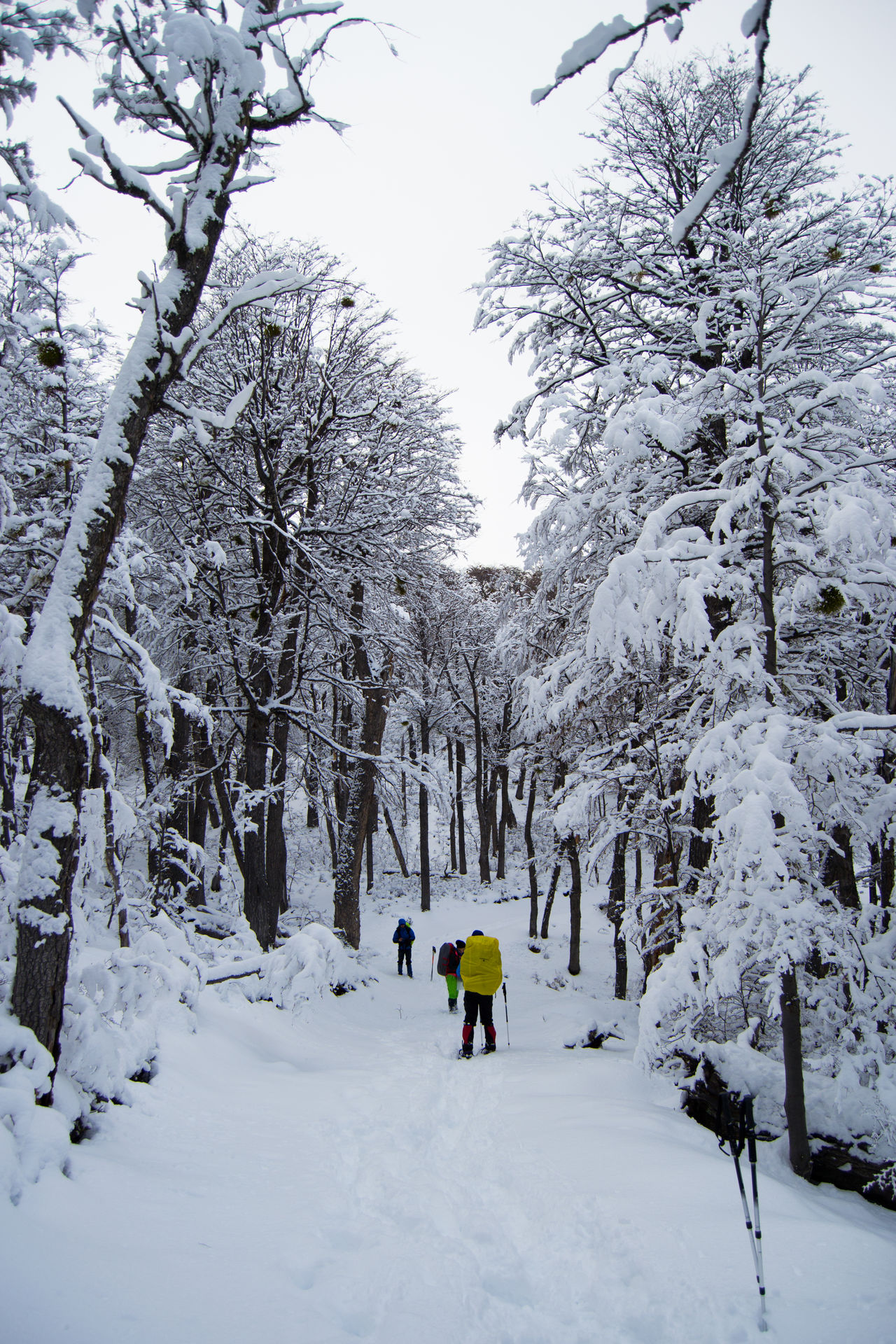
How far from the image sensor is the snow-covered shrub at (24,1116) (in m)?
2.63

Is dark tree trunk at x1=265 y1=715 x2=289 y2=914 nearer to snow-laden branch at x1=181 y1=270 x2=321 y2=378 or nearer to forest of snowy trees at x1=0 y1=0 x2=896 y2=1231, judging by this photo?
forest of snowy trees at x1=0 y1=0 x2=896 y2=1231

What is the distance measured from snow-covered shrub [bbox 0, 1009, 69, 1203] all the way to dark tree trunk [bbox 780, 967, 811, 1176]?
167 inches

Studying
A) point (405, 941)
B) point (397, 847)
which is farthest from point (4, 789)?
point (397, 847)

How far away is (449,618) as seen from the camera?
→ 74.6 ft

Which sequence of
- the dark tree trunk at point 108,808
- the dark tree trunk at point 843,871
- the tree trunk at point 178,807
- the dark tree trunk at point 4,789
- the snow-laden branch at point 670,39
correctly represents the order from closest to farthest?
the snow-laden branch at point 670,39
the dark tree trunk at point 4,789
the dark tree trunk at point 108,808
the dark tree trunk at point 843,871
the tree trunk at point 178,807

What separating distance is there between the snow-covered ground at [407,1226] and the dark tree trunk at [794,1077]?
168 mm

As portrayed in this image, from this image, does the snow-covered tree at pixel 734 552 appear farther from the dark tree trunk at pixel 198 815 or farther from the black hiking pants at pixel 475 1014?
the dark tree trunk at pixel 198 815

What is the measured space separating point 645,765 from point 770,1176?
14.6ft

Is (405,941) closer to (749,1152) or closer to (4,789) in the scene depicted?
(4,789)

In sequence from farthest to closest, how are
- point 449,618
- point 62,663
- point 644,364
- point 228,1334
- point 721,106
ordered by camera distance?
point 449,618 → point 721,106 → point 644,364 → point 62,663 → point 228,1334

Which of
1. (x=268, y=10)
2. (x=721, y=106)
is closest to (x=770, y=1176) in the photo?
(x=268, y=10)

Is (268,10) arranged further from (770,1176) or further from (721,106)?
(770,1176)

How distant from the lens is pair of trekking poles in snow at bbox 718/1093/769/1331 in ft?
9.34

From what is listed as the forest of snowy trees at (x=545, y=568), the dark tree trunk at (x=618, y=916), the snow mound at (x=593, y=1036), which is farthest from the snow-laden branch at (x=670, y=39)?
the dark tree trunk at (x=618, y=916)
